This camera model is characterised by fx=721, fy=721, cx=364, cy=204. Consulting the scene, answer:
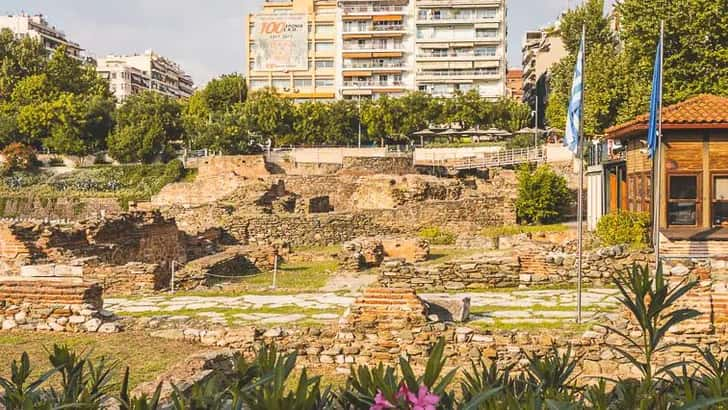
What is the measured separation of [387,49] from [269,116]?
28546 millimetres

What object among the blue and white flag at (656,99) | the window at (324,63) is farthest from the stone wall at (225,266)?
the window at (324,63)

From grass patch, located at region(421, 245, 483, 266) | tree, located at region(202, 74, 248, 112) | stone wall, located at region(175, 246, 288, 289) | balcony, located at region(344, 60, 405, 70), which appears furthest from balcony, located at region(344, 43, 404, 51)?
stone wall, located at region(175, 246, 288, 289)

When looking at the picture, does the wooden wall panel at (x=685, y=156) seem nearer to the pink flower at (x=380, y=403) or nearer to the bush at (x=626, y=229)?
the bush at (x=626, y=229)

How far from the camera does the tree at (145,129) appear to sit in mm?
51969

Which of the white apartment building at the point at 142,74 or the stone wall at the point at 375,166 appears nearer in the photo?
the stone wall at the point at 375,166

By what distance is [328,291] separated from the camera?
46.9ft

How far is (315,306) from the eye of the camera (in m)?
11.9

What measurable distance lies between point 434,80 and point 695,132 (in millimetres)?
62321

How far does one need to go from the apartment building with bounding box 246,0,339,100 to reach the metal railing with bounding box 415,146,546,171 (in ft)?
120

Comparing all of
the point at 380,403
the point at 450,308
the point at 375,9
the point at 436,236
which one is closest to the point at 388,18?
the point at 375,9

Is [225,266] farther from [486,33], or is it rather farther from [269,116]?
[486,33]

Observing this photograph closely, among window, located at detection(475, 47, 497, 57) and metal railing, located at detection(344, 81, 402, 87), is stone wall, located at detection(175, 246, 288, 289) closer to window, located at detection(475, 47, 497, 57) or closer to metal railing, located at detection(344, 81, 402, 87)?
metal railing, located at detection(344, 81, 402, 87)

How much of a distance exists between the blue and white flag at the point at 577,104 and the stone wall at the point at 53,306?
24.6 ft

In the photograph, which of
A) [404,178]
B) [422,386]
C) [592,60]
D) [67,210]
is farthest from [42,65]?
[422,386]
